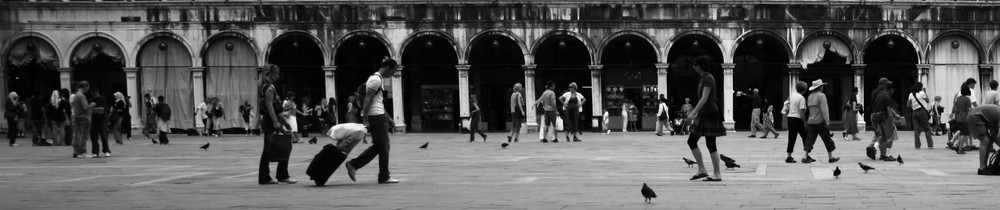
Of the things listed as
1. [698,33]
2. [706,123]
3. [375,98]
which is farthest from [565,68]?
[375,98]

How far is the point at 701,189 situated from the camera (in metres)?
12.6

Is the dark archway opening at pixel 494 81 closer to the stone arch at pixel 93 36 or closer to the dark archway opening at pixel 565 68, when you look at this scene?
the dark archway opening at pixel 565 68

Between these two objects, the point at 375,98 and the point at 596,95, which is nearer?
the point at 375,98

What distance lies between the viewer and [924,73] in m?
37.2

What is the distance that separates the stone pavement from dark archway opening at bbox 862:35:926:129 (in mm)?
17333

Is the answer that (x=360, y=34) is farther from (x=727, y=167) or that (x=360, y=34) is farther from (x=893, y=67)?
(x=727, y=167)

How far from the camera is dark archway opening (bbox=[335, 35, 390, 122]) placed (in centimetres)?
3919

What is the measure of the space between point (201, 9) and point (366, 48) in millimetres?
5323

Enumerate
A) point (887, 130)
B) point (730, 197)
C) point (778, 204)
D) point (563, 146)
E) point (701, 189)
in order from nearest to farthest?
point (778, 204) < point (730, 197) < point (701, 189) < point (887, 130) < point (563, 146)

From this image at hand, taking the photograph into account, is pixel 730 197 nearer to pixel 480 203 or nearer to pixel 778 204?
pixel 778 204

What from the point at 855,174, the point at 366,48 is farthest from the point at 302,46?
the point at 855,174

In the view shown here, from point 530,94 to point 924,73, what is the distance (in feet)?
36.1

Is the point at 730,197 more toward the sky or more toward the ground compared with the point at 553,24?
more toward the ground

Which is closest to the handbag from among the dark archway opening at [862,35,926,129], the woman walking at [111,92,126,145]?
the woman walking at [111,92,126,145]
